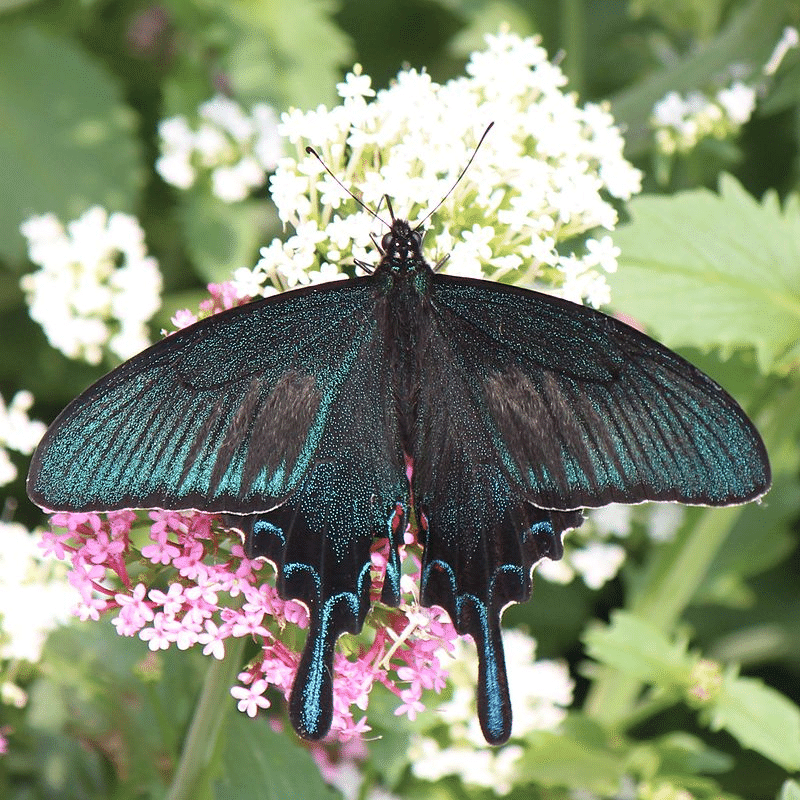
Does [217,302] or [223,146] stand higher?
[223,146]

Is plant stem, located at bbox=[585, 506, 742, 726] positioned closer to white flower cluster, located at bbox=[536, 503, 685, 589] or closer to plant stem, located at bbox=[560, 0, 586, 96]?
white flower cluster, located at bbox=[536, 503, 685, 589]

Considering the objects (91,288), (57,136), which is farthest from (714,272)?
(57,136)

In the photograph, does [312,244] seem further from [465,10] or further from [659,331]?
[465,10]

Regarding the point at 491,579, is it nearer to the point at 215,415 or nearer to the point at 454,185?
the point at 215,415

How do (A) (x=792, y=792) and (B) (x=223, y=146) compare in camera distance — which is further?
(B) (x=223, y=146)

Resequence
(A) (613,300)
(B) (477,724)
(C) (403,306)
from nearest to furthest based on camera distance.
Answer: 1. (C) (403,306)
2. (A) (613,300)
3. (B) (477,724)

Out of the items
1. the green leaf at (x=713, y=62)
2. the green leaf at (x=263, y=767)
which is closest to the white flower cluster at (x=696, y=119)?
the green leaf at (x=713, y=62)
